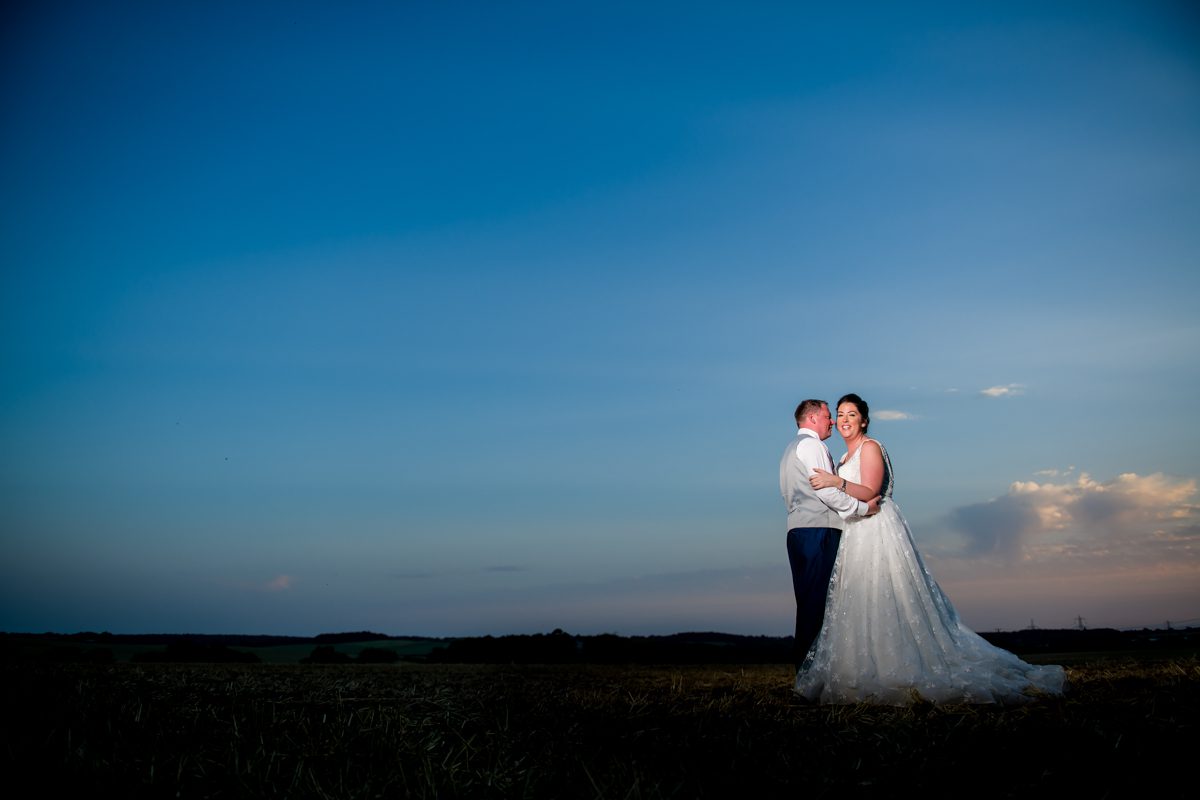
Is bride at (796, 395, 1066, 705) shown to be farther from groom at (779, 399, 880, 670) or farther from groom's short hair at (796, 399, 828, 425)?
groom's short hair at (796, 399, 828, 425)

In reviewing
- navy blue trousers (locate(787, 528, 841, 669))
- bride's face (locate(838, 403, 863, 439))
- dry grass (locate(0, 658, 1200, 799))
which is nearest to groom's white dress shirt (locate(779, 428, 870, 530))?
navy blue trousers (locate(787, 528, 841, 669))

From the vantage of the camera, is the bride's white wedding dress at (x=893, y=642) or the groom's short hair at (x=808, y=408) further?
the groom's short hair at (x=808, y=408)

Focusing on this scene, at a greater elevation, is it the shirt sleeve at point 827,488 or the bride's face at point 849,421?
the bride's face at point 849,421

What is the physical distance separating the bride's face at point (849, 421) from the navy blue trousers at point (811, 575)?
1078 mm

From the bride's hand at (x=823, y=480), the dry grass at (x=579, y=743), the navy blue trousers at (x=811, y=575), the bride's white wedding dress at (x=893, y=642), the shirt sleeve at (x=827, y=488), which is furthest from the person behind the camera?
the navy blue trousers at (x=811, y=575)

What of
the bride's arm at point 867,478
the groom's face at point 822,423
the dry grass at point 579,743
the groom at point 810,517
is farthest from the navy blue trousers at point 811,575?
the dry grass at point 579,743

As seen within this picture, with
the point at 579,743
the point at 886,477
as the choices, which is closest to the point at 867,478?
the point at 886,477

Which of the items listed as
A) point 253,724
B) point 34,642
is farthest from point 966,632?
point 34,642

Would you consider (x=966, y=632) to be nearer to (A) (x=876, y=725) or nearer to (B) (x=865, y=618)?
(B) (x=865, y=618)

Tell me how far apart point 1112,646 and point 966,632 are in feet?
26.5

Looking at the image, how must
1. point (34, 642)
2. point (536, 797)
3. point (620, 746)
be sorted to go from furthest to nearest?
point (34, 642), point (620, 746), point (536, 797)

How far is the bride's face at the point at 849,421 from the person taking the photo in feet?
27.1

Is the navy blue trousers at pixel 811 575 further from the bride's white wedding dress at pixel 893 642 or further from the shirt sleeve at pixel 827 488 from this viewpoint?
the shirt sleeve at pixel 827 488

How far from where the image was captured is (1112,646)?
13750 millimetres
